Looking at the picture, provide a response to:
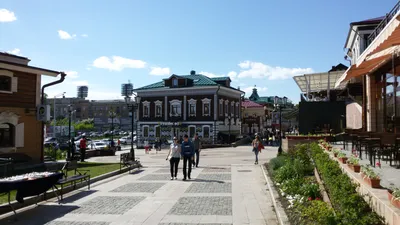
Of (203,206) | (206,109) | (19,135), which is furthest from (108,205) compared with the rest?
(206,109)

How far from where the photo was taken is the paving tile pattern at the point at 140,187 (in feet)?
40.4

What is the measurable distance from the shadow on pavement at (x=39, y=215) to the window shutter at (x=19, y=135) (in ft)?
33.2

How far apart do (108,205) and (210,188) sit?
391cm

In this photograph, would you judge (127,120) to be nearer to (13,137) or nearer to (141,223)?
(13,137)

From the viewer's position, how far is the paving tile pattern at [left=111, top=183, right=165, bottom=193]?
12328 millimetres

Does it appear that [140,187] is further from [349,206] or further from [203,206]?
[349,206]

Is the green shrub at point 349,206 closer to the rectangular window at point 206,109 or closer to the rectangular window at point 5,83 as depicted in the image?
the rectangular window at point 5,83

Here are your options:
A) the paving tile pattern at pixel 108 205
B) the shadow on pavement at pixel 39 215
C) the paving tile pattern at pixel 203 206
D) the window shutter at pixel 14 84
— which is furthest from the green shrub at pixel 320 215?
the window shutter at pixel 14 84

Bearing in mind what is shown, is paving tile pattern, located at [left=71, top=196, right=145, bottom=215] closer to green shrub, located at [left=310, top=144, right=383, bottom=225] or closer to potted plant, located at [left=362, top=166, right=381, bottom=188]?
green shrub, located at [left=310, top=144, right=383, bottom=225]

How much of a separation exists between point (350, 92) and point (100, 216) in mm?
19379

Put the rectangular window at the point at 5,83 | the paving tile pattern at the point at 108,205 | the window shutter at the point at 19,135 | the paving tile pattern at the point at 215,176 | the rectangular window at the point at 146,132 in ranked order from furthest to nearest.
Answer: the rectangular window at the point at 146,132, the window shutter at the point at 19,135, the rectangular window at the point at 5,83, the paving tile pattern at the point at 215,176, the paving tile pattern at the point at 108,205

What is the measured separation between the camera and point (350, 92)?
2350 cm

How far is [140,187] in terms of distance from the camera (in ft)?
42.8

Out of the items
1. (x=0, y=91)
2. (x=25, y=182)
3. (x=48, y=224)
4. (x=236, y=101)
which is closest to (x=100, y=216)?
(x=48, y=224)
